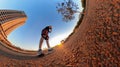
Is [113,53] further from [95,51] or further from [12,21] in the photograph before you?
[12,21]

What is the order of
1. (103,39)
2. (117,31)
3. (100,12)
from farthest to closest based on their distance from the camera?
(100,12) < (103,39) < (117,31)

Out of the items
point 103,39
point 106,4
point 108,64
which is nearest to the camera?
point 108,64

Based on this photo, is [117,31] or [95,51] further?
[95,51]

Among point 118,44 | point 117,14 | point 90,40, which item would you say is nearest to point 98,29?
point 90,40

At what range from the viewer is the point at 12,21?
14825cm

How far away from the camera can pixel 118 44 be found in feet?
14.7

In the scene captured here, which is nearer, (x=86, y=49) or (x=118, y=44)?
(x=118, y=44)

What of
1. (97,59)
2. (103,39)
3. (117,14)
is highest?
(117,14)

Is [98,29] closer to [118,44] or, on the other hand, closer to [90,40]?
[90,40]

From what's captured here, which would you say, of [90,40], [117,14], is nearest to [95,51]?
[90,40]

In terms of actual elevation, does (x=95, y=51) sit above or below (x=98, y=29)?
below

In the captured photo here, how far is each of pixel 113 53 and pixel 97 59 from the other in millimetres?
576

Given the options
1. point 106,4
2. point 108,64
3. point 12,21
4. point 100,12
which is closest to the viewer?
point 108,64

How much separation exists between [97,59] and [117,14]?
1345mm
